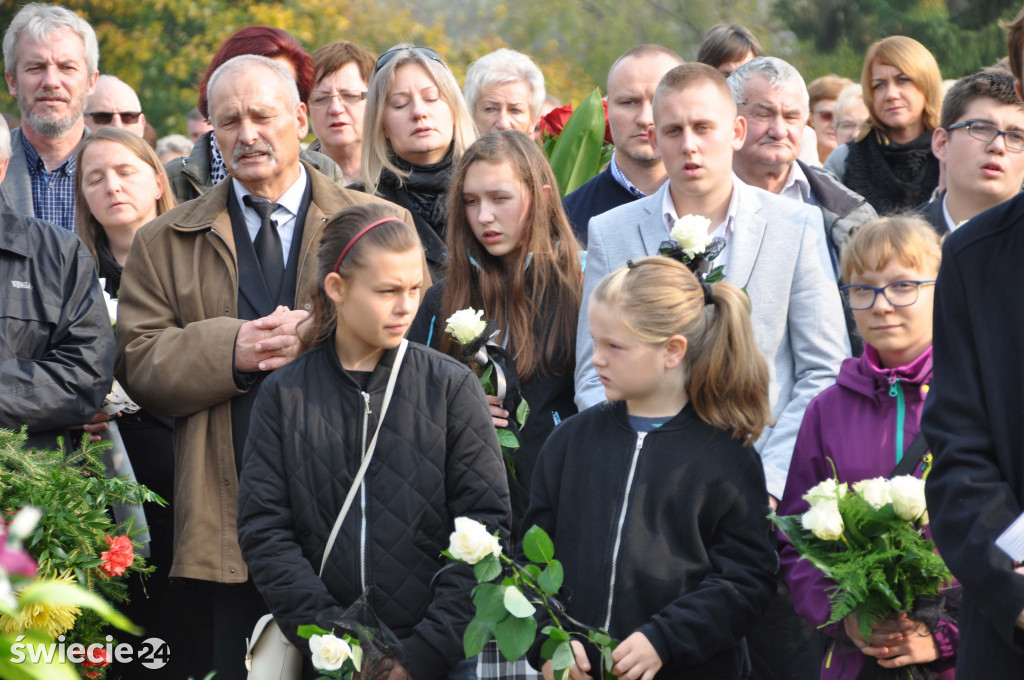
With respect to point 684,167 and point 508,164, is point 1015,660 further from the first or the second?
point 508,164

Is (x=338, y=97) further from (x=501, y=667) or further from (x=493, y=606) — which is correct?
(x=493, y=606)

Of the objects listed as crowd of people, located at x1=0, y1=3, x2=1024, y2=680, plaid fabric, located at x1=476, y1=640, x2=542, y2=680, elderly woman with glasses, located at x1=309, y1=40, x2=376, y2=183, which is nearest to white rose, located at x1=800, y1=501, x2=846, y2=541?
crowd of people, located at x1=0, y1=3, x2=1024, y2=680

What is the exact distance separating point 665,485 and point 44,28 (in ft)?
13.8

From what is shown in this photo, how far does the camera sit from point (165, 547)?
15.4 feet

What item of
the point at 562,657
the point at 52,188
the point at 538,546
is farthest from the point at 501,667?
the point at 52,188

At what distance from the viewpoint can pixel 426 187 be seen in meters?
5.16

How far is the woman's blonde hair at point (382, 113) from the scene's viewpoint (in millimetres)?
5199

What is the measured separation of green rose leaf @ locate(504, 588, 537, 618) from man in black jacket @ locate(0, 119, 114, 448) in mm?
2115

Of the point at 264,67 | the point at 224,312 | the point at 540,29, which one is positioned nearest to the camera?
the point at 224,312

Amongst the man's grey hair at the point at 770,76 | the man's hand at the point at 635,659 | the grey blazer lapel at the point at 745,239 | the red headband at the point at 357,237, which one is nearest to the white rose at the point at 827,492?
the man's hand at the point at 635,659

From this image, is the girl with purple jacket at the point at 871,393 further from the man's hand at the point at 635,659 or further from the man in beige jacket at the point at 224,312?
the man in beige jacket at the point at 224,312

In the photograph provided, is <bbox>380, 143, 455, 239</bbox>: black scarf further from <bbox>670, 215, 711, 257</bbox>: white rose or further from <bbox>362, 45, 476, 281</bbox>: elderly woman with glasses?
<bbox>670, 215, 711, 257</bbox>: white rose

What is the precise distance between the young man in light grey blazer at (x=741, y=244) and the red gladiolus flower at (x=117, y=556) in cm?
158

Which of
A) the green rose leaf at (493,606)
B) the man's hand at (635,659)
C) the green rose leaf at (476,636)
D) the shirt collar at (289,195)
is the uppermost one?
the shirt collar at (289,195)
